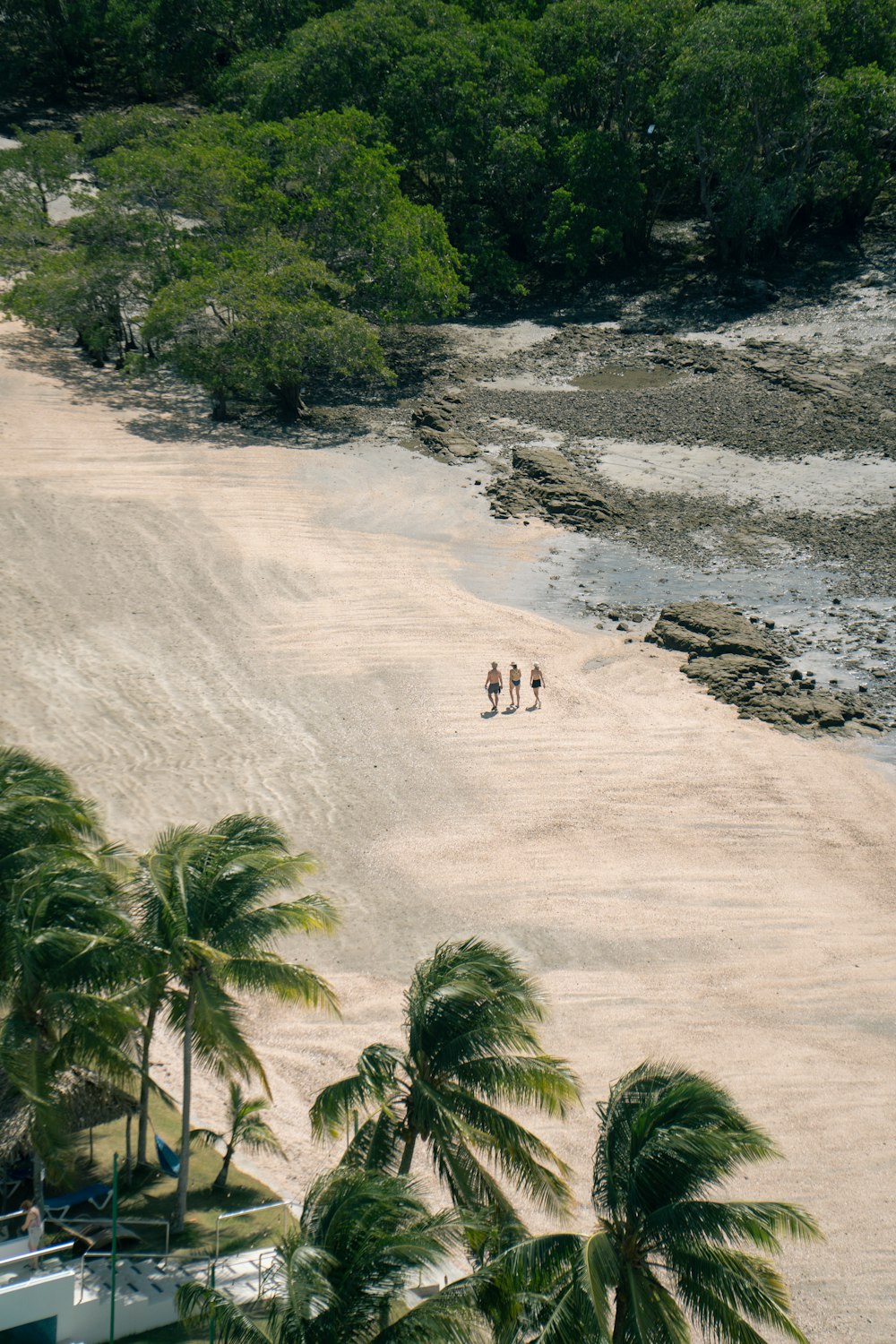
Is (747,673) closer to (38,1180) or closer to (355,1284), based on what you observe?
(38,1180)

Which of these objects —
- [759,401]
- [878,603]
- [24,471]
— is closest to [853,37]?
[759,401]

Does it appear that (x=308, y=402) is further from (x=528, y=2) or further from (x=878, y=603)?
(x=528, y=2)

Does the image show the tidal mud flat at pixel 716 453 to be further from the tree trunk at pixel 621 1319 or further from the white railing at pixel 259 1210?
the tree trunk at pixel 621 1319

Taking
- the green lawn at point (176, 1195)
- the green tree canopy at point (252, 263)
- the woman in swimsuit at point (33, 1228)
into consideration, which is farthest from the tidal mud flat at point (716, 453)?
the woman in swimsuit at point (33, 1228)

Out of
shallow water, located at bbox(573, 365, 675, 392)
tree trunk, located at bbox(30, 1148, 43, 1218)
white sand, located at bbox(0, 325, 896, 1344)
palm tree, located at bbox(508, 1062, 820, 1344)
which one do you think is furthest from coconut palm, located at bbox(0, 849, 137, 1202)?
shallow water, located at bbox(573, 365, 675, 392)

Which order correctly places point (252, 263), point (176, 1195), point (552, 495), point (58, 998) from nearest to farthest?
point (58, 998) → point (176, 1195) → point (552, 495) → point (252, 263)

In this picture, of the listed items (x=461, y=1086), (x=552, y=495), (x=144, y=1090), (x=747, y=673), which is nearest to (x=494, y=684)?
Result: (x=747, y=673)
